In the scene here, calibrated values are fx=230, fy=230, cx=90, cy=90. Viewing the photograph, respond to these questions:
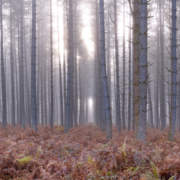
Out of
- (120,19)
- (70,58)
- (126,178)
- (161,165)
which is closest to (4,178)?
(126,178)

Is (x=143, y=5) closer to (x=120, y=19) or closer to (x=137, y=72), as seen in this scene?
(x=137, y=72)

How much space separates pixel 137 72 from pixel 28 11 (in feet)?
51.6

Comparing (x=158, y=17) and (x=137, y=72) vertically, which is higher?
(x=158, y=17)

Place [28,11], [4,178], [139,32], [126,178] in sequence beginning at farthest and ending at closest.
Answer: [28,11]
[139,32]
[4,178]
[126,178]

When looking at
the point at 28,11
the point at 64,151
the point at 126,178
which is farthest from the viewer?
the point at 28,11

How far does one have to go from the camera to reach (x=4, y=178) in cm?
530

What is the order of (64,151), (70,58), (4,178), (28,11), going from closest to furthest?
(4,178) < (64,151) < (70,58) < (28,11)

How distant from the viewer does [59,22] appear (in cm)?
2162

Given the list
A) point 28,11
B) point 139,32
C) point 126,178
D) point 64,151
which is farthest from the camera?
point 28,11

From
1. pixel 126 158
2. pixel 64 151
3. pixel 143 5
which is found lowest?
pixel 64 151

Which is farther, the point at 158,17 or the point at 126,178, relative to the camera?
the point at 158,17

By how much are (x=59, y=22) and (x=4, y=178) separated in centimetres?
1837

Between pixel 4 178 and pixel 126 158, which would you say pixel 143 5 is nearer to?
pixel 126 158

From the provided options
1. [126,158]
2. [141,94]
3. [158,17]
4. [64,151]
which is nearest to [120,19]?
[158,17]
